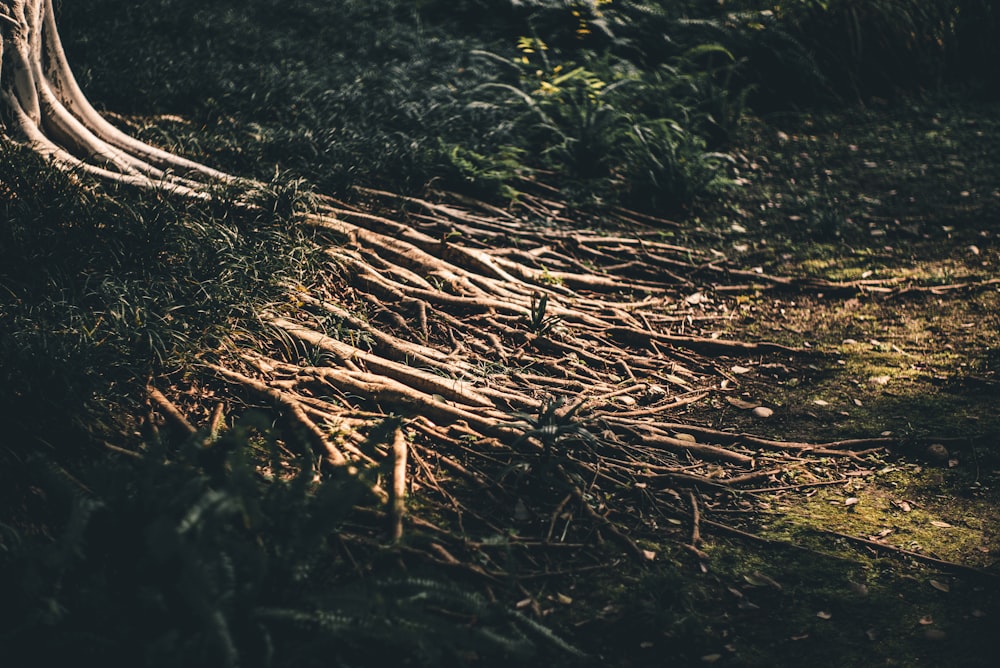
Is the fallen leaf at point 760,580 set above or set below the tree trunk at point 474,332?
below

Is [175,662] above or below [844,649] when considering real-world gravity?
above

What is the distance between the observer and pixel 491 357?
3773 millimetres

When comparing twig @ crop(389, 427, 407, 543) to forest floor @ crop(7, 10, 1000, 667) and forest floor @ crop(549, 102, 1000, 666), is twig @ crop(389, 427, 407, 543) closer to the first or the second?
forest floor @ crop(7, 10, 1000, 667)

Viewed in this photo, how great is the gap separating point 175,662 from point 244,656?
196 mm

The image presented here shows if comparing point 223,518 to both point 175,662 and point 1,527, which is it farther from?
point 1,527

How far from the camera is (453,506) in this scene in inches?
110

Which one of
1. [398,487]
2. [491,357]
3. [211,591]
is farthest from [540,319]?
[211,591]

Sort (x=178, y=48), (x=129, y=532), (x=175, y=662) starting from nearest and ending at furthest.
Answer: (x=175, y=662) → (x=129, y=532) → (x=178, y=48)

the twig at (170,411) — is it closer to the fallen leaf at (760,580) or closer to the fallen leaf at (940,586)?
the fallen leaf at (760,580)

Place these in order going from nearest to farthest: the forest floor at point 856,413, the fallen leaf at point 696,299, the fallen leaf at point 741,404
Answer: the forest floor at point 856,413
the fallen leaf at point 741,404
the fallen leaf at point 696,299

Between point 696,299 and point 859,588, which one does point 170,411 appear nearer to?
point 859,588

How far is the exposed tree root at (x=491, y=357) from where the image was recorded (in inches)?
113

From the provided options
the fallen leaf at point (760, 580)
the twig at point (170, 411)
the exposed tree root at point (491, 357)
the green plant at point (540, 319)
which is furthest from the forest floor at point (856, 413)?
the twig at point (170, 411)

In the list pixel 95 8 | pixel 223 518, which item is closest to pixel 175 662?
pixel 223 518
